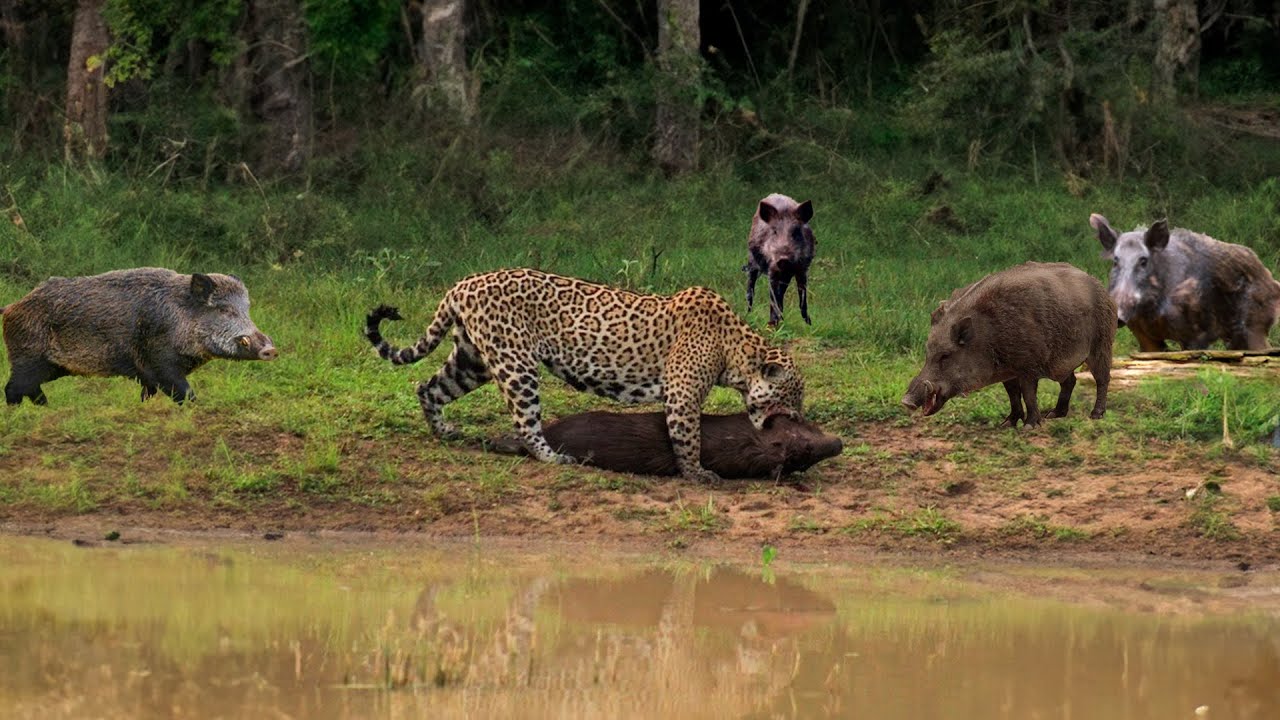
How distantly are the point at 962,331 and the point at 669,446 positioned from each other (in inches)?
66.8

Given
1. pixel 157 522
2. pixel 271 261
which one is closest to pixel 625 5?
pixel 271 261

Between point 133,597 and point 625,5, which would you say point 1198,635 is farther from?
point 625,5

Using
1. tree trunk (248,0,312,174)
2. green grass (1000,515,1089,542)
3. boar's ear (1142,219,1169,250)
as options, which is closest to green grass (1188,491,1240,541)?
green grass (1000,515,1089,542)

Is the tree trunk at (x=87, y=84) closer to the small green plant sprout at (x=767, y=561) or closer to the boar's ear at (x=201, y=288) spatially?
the boar's ear at (x=201, y=288)

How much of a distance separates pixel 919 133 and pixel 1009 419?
10.4m

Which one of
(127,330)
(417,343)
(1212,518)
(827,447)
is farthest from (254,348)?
(1212,518)

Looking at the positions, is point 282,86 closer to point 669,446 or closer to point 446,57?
point 446,57

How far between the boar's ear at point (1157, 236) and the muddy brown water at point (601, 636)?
4.14 metres

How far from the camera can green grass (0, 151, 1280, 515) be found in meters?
9.34

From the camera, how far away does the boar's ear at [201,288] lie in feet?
31.9

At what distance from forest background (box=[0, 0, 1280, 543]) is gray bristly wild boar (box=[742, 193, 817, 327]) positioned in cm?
34

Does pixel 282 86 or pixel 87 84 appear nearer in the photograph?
pixel 87 84

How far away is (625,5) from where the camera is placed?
2202 cm

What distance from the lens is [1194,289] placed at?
11.8 metres
